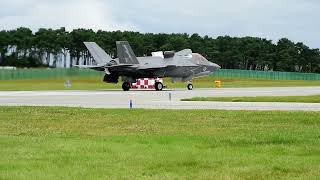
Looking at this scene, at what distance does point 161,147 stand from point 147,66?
4407 cm

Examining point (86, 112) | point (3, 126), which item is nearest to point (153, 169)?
point (3, 126)

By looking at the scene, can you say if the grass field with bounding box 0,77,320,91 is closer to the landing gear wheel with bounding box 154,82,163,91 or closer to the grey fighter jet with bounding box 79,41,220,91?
the grey fighter jet with bounding box 79,41,220,91

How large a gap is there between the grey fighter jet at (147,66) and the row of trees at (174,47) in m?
45.2

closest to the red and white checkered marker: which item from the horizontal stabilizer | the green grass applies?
the horizontal stabilizer

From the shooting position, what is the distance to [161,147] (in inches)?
531

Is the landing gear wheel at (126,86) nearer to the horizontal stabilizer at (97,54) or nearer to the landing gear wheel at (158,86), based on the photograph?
the landing gear wheel at (158,86)

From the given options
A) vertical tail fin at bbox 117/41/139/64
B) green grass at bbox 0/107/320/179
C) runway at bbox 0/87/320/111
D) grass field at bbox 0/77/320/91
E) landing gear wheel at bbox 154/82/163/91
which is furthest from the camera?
grass field at bbox 0/77/320/91

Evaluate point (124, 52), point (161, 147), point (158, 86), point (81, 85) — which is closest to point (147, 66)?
point (158, 86)

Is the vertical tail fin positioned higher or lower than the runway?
higher

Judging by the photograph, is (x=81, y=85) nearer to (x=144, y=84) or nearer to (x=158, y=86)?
(x=144, y=84)

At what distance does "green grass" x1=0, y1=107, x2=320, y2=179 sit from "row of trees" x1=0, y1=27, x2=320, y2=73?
3266 inches

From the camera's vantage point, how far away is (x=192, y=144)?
14016 mm

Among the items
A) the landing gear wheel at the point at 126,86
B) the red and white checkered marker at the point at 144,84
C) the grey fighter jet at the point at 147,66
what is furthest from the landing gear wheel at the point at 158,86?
the red and white checkered marker at the point at 144,84

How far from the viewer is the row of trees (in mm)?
114250
